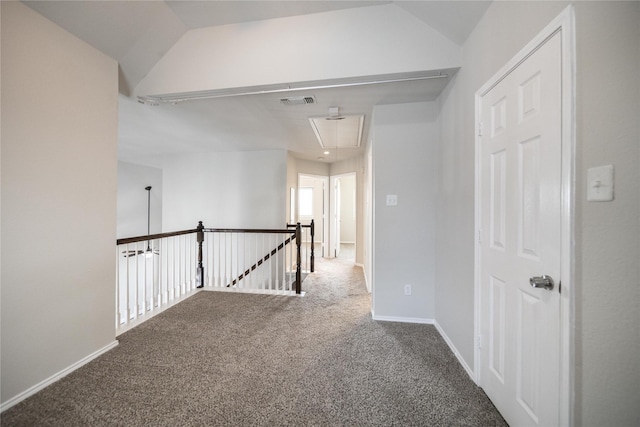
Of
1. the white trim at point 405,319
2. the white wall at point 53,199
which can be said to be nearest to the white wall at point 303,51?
the white wall at point 53,199

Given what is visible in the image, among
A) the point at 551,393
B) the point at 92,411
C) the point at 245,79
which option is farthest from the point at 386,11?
the point at 92,411

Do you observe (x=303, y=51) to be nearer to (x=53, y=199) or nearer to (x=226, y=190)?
(x=53, y=199)

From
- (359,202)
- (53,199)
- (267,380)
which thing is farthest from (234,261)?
(267,380)

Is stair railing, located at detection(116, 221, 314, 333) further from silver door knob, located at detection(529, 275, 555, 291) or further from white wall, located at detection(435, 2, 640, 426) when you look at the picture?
white wall, located at detection(435, 2, 640, 426)

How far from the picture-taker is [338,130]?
3756mm

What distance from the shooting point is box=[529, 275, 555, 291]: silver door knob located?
1061 millimetres

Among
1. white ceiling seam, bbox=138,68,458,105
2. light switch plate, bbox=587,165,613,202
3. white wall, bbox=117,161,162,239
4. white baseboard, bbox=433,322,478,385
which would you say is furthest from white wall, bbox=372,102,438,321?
white wall, bbox=117,161,162,239

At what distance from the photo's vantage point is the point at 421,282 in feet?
8.68

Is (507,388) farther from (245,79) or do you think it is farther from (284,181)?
(284,181)

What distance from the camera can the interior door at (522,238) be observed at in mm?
1058

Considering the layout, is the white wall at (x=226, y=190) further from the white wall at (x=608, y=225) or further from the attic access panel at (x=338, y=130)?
the white wall at (x=608, y=225)

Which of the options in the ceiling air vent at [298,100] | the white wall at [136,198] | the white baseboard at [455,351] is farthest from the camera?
the white wall at [136,198]

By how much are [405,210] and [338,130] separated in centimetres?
177

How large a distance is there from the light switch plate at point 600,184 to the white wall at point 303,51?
145cm
